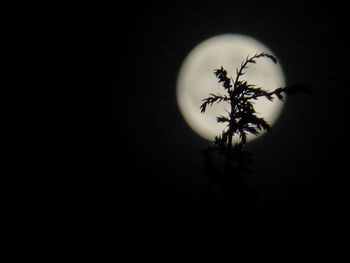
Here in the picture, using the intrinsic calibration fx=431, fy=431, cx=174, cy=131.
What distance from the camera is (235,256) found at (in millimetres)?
7777

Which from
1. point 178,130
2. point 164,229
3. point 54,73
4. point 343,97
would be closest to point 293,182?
point 164,229

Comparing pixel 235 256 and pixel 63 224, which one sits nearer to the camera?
pixel 235 256

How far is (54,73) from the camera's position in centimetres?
19412

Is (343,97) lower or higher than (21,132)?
higher

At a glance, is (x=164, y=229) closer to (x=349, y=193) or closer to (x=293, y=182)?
(x=349, y=193)

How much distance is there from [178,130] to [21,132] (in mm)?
74494

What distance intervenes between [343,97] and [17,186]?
6183 inches

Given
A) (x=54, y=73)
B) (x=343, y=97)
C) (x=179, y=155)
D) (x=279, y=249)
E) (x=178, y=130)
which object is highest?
(x=54, y=73)

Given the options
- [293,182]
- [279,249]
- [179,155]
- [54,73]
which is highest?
[54,73]

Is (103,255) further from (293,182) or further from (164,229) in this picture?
(293,182)

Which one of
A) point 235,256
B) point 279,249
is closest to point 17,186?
point 279,249

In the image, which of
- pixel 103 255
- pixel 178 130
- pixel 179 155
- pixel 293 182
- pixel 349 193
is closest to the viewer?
pixel 103 255

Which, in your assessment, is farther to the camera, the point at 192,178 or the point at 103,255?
the point at 192,178

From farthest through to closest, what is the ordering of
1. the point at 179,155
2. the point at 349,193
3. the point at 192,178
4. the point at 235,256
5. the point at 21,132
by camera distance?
1. the point at 179,155
2. the point at 21,132
3. the point at 192,178
4. the point at 349,193
5. the point at 235,256
